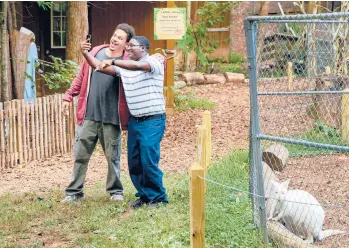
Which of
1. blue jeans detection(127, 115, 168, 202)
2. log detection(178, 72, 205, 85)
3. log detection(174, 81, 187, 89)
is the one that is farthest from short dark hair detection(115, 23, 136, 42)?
log detection(178, 72, 205, 85)

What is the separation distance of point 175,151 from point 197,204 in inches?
242

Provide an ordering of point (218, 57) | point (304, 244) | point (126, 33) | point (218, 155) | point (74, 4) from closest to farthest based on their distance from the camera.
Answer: point (304, 244) → point (126, 33) → point (218, 155) → point (74, 4) → point (218, 57)

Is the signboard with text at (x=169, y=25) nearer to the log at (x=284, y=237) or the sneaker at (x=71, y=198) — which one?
the sneaker at (x=71, y=198)

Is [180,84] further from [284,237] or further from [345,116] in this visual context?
[284,237]

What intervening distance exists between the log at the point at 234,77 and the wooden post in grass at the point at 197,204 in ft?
47.5

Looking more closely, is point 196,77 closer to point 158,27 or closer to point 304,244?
point 158,27

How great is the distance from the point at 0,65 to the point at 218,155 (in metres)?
3.46

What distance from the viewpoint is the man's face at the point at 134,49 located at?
6340 mm

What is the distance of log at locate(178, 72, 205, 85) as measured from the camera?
59.1 ft

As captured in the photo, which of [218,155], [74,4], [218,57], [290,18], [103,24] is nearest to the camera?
[290,18]

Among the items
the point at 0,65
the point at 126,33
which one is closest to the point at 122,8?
the point at 0,65

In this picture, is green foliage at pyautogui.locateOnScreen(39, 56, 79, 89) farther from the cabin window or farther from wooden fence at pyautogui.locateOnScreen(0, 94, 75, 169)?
the cabin window

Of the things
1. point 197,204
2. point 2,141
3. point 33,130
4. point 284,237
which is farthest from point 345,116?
point 197,204

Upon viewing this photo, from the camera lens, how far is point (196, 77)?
1816cm
